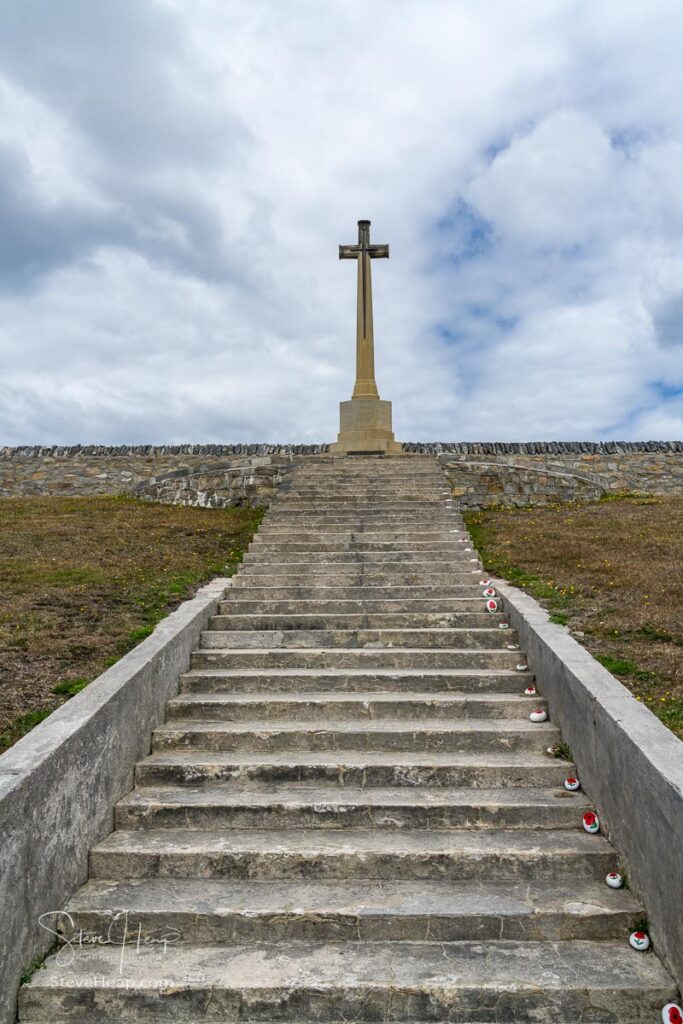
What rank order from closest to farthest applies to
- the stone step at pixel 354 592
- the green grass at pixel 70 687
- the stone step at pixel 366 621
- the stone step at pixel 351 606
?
the green grass at pixel 70 687 → the stone step at pixel 366 621 → the stone step at pixel 351 606 → the stone step at pixel 354 592

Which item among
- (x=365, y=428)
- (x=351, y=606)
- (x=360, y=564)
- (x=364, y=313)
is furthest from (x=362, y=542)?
(x=364, y=313)

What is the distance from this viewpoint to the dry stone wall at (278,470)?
13.6 metres

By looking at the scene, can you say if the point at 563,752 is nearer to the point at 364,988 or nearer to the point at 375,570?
the point at 364,988

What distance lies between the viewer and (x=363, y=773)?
14.2 feet

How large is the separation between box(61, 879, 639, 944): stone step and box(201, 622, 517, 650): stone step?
2779 millimetres

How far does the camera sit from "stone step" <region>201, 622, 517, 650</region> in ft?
20.1

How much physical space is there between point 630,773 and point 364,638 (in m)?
3.10

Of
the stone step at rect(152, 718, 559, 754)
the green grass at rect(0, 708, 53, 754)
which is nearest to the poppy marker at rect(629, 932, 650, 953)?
the stone step at rect(152, 718, 559, 754)

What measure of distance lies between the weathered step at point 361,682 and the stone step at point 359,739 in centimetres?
63

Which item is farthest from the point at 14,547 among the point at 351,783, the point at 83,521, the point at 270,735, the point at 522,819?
the point at 522,819

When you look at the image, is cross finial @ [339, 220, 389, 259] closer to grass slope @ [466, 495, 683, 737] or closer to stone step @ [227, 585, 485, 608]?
grass slope @ [466, 495, 683, 737]

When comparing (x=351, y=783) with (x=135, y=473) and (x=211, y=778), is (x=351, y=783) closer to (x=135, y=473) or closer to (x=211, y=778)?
(x=211, y=778)

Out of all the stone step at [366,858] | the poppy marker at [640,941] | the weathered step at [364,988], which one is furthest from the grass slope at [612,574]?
the weathered step at [364,988]

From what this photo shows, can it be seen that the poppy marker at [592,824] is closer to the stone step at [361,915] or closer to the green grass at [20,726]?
the stone step at [361,915]
